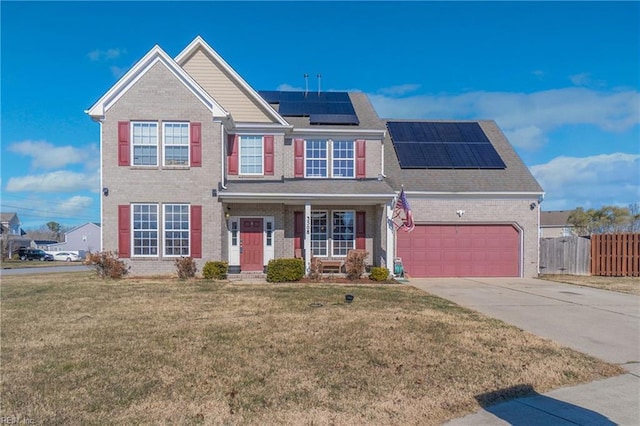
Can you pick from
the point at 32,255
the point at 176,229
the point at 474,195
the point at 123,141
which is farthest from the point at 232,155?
the point at 32,255

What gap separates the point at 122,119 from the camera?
631 inches

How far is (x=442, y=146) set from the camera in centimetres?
2070

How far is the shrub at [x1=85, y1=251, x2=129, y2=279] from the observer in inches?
613

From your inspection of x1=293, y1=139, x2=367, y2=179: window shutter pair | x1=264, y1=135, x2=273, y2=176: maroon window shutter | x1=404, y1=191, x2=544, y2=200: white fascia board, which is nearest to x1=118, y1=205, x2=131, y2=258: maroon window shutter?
x1=264, y1=135, x2=273, y2=176: maroon window shutter

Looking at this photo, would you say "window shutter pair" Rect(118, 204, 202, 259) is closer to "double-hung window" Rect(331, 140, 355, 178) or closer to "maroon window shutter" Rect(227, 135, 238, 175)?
"maroon window shutter" Rect(227, 135, 238, 175)

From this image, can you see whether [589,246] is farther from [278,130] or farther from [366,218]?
[278,130]

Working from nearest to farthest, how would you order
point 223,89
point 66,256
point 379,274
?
point 379,274 → point 223,89 → point 66,256

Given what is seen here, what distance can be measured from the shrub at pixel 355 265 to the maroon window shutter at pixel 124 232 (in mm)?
8220

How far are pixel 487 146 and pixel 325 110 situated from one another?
8.03 meters

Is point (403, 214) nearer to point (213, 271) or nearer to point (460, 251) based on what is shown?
point (460, 251)

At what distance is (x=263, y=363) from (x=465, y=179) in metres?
15.4

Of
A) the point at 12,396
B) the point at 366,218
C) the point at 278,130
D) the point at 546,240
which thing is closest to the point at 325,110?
the point at 278,130

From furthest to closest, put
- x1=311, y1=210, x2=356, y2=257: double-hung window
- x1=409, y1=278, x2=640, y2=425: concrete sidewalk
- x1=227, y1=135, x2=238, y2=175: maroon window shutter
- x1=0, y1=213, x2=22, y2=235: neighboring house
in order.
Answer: x1=0, y1=213, x2=22, y2=235: neighboring house, x1=311, y1=210, x2=356, y2=257: double-hung window, x1=227, y1=135, x2=238, y2=175: maroon window shutter, x1=409, y1=278, x2=640, y2=425: concrete sidewalk

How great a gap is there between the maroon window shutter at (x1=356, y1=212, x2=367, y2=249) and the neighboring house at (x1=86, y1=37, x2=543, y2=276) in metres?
0.05
